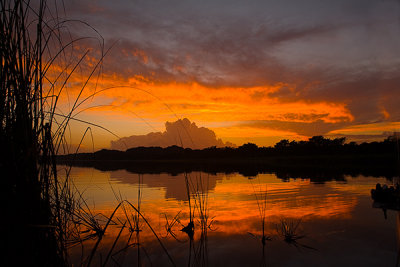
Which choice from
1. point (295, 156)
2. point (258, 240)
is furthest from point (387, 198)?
point (295, 156)

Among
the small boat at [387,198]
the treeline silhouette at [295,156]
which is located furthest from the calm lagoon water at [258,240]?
the treeline silhouette at [295,156]

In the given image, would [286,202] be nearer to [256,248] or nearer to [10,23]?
[256,248]

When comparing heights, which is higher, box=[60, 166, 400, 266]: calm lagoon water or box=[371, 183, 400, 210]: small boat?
box=[371, 183, 400, 210]: small boat

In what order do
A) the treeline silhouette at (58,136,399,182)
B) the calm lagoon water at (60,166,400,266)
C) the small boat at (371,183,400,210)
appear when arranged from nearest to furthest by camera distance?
the calm lagoon water at (60,166,400,266) → the small boat at (371,183,400,210) → the treeline silhouette at (58,136,399,182)

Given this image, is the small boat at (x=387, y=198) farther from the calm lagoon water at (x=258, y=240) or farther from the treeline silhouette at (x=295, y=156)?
the treeline silhouette at (x=295, y=156)

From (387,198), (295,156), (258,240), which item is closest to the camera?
(258,240)

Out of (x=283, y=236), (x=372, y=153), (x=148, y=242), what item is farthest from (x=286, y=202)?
(x=372, y=153)

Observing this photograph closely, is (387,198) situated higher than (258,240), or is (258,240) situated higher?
(387,198)

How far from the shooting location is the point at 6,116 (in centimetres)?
224

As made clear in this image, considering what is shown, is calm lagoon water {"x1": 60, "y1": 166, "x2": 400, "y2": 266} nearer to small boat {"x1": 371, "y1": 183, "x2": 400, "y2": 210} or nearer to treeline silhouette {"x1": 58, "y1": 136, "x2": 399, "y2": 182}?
small boat {"x1": 371, "y1": 183, "x2": 400, "y2": 210}

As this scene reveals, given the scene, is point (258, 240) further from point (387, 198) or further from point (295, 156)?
point (295, 156)

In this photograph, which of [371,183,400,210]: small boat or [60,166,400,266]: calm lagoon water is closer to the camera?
[60,166,400,266]: calm lagoon water

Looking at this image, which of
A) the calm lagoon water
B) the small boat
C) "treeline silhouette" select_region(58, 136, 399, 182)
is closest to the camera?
the calm lagoon water

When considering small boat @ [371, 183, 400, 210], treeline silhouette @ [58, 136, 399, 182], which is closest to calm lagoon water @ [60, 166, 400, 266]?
small boat @ [371, 183, 400, 210]
